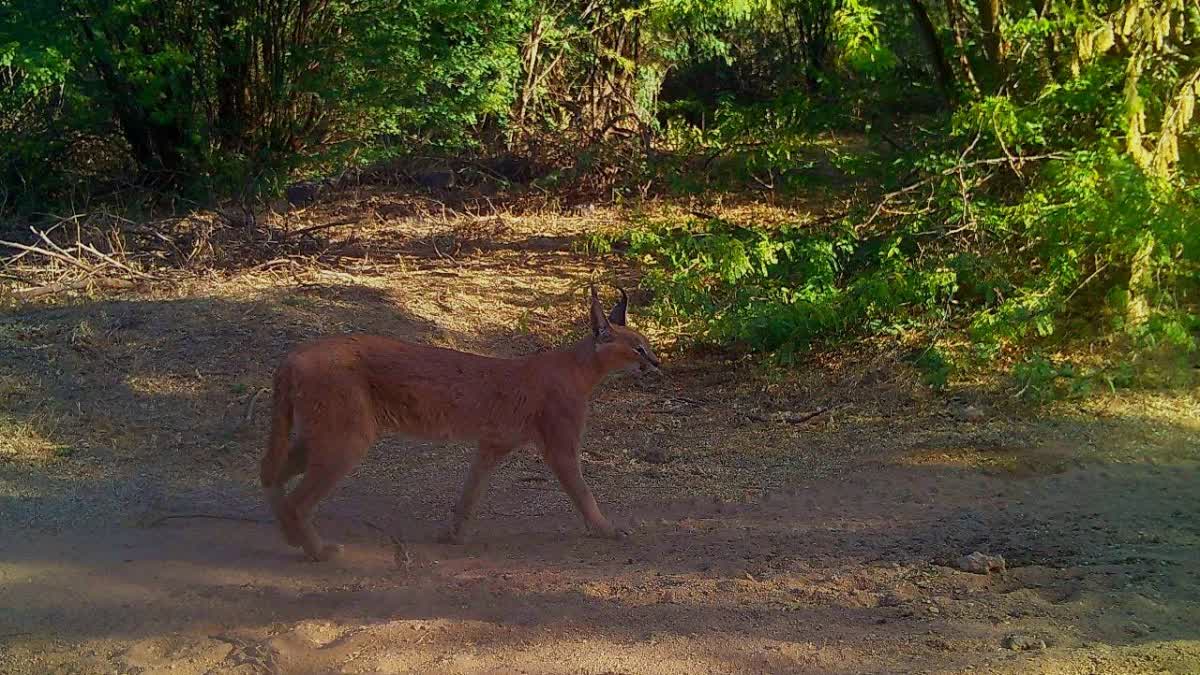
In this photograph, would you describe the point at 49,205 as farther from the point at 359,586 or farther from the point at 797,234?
the point at 359,586

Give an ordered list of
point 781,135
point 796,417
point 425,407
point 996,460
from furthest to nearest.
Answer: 1. point 781,135
2. point 796,417
3. point 996,460
4. point 425,407

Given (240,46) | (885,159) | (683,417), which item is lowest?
(683,417)

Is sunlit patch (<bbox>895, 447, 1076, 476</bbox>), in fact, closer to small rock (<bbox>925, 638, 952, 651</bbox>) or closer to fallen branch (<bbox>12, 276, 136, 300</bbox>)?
small rock (<bbox>925, 638, 952, 651</bbox>)

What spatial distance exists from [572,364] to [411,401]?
1.07 m

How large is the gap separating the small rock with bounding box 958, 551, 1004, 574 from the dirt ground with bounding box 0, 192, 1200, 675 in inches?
2.6

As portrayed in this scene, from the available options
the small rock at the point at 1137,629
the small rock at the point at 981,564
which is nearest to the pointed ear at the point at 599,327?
the small rock at the point at 981,564

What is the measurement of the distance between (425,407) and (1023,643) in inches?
133

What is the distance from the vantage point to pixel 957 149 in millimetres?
9961

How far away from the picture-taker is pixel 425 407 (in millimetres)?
6676

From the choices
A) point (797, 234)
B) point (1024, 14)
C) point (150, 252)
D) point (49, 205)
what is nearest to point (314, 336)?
point (150, 252)

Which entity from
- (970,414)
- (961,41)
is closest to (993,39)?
(961,41)

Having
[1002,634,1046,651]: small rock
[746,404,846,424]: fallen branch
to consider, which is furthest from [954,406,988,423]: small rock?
[1002,634,1046,651]: small rock

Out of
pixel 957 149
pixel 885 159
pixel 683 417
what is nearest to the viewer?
pixel 683 417

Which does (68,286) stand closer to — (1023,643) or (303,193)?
(303,193)
